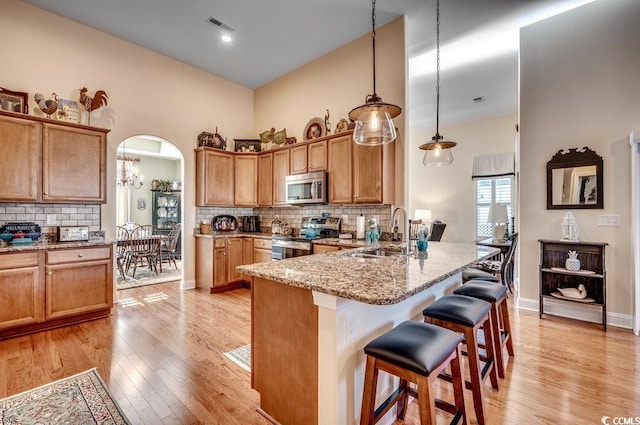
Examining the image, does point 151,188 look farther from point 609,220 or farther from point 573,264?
point 609,220

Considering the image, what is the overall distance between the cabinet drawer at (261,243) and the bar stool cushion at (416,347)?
11.6 ft

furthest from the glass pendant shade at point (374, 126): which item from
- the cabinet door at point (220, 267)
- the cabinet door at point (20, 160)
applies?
the cabinet door at point (20, 160)

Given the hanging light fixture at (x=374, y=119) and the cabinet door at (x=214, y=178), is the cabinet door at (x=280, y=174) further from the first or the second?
the hanging light fixture at (x=374, y=119)

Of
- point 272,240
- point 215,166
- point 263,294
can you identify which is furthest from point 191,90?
point 263,294

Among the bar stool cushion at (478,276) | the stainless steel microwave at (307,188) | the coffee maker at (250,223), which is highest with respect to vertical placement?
the stainless steel microwave at (307,188)

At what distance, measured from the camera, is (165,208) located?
9.42 metres

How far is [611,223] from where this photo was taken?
3449 millimetres

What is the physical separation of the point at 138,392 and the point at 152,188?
8.29m

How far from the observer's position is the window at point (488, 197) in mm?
6950

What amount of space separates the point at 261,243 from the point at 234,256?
20.5 inches

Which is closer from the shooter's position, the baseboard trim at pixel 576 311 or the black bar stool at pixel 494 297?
the black bar stool at pixel 494 297

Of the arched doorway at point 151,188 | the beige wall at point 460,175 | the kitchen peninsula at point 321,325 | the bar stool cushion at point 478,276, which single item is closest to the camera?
the kitchen peninsula at point 321,325

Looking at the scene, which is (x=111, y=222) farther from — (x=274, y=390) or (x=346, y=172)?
(x=274, y=390)

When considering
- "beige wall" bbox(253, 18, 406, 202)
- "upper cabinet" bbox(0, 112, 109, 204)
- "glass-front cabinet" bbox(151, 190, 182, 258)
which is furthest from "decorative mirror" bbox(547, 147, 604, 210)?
"glass-front cabinet" bbox(151, 190, 182, 258)
